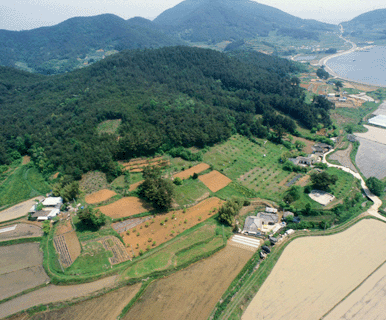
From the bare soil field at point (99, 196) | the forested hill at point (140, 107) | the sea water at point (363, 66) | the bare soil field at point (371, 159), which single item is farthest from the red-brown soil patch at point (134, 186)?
the sea water at point (363, 66)

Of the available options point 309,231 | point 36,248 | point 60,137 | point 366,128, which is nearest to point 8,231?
point 36,248

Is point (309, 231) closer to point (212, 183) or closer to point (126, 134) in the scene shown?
point (212, 183)

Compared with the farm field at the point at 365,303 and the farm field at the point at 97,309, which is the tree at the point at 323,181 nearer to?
the farm field at the point at 365,303

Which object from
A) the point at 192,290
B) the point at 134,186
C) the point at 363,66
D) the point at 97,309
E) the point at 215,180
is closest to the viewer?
the point at 97,309

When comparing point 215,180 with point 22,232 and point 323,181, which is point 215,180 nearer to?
point 323,181

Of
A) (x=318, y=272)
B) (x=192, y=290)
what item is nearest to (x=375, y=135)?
(x=318, y=272)

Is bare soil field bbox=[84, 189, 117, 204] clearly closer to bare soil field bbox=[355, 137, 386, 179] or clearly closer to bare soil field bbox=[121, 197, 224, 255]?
bare soil field bbox=[121, 197, 224, 255]

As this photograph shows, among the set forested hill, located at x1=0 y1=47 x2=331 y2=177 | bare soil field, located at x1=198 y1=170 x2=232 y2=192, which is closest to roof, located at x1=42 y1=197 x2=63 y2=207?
forested hill, located at x1=0 y1=47 x2=331 y2=177
